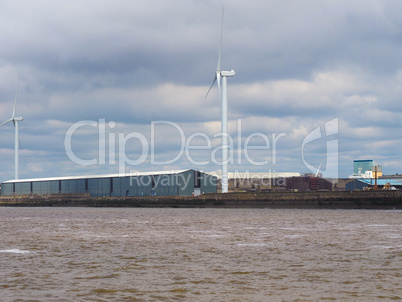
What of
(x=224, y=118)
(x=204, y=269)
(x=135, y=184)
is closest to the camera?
(x=204, y=269)

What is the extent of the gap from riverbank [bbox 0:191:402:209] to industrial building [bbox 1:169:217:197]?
4419 mm

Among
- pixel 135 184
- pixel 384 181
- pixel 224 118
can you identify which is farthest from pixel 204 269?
pixel 384 181

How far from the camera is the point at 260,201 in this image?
110000 mm

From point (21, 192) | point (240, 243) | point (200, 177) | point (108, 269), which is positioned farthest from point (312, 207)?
point (21, 192)

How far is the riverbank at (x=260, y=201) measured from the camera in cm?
9075

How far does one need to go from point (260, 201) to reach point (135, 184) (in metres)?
47.4

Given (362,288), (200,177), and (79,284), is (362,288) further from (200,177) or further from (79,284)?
(200,177)

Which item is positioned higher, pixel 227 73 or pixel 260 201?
pixel 227 73

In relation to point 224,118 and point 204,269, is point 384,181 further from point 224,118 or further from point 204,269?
point 204,269

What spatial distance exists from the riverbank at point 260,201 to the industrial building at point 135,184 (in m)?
4.42

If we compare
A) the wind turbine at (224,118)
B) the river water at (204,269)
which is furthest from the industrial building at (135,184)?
the river water at (204,269)

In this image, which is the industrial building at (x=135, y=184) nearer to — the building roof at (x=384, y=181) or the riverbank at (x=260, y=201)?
the riverbank at (x=260, y=201)

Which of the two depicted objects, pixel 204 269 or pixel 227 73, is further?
pixel 227 73

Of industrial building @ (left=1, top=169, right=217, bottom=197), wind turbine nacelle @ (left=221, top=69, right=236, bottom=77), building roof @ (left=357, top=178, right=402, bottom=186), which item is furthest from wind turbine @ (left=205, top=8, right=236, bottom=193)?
building roof @ (left=357, top=178, right=402, bottom=186)
